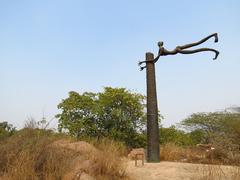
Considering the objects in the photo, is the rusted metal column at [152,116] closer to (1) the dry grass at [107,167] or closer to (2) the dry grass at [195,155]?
(2) the dry grass at [195,155]

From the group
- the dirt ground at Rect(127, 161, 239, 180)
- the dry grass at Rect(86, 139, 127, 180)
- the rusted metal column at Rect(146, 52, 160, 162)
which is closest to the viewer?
the dry grass at Rect(86, 139, 127, 180)

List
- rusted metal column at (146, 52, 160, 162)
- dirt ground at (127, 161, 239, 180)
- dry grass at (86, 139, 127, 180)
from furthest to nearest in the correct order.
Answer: rusted metal column at (146, 52, 160, 162) < dirt ground at (127, 161, 239, 180) < dry grass at (86, 139, 127, 180)

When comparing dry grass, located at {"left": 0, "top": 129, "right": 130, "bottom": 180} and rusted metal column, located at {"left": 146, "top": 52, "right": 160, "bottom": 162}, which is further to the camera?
rusted metal column, located at {"left": 146, "top": 52, "right": 160, "bottom": 162}

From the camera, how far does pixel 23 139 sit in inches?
246

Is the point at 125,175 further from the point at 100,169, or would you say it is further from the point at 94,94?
the point at 94,94

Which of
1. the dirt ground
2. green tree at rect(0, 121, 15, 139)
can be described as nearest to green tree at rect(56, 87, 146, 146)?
green tree at rect(0, 121, 15, 139)

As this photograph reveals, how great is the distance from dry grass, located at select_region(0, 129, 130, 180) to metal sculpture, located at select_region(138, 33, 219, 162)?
2.39 meters

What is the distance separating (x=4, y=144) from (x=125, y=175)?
219cm

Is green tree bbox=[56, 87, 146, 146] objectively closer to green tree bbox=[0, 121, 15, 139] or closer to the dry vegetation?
green tree bbox=[0, 121, 15, 139]

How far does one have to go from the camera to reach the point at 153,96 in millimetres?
8891

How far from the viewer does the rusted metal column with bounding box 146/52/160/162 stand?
855 centimetres

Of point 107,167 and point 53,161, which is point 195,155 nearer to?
point 107,167

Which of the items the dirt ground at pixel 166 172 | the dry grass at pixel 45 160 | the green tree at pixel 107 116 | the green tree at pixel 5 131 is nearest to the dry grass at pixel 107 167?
the dry grass at pixel 45 160

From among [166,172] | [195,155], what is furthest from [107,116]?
[166,172]
